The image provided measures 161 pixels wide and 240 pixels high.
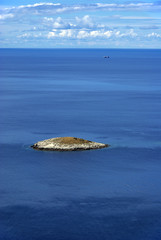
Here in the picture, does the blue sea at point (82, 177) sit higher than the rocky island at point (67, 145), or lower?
lower

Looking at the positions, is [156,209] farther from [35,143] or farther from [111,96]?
[111,96]

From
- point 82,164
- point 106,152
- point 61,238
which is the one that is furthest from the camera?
point 106,152

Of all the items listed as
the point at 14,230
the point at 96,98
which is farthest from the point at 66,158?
the point at 96,98

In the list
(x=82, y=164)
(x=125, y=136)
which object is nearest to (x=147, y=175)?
(x=82, y=164)

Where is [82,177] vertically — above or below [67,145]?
below

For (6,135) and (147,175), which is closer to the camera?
(147,175)

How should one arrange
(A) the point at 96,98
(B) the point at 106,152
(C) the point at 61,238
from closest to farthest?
(C) the point at 61,238 < (B) the point at 106,152 < (A) the point at 96,98

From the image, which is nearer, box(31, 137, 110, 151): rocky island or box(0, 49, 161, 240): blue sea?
box(0, 49, 161, 240): blue sea

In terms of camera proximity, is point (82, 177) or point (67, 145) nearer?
point (82, 177)

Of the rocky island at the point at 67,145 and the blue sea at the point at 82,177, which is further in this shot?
the rocky island at the point at 67,145

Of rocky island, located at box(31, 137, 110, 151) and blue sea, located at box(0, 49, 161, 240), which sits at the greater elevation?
rocky island, located at box(31, 137, 110, 151)
